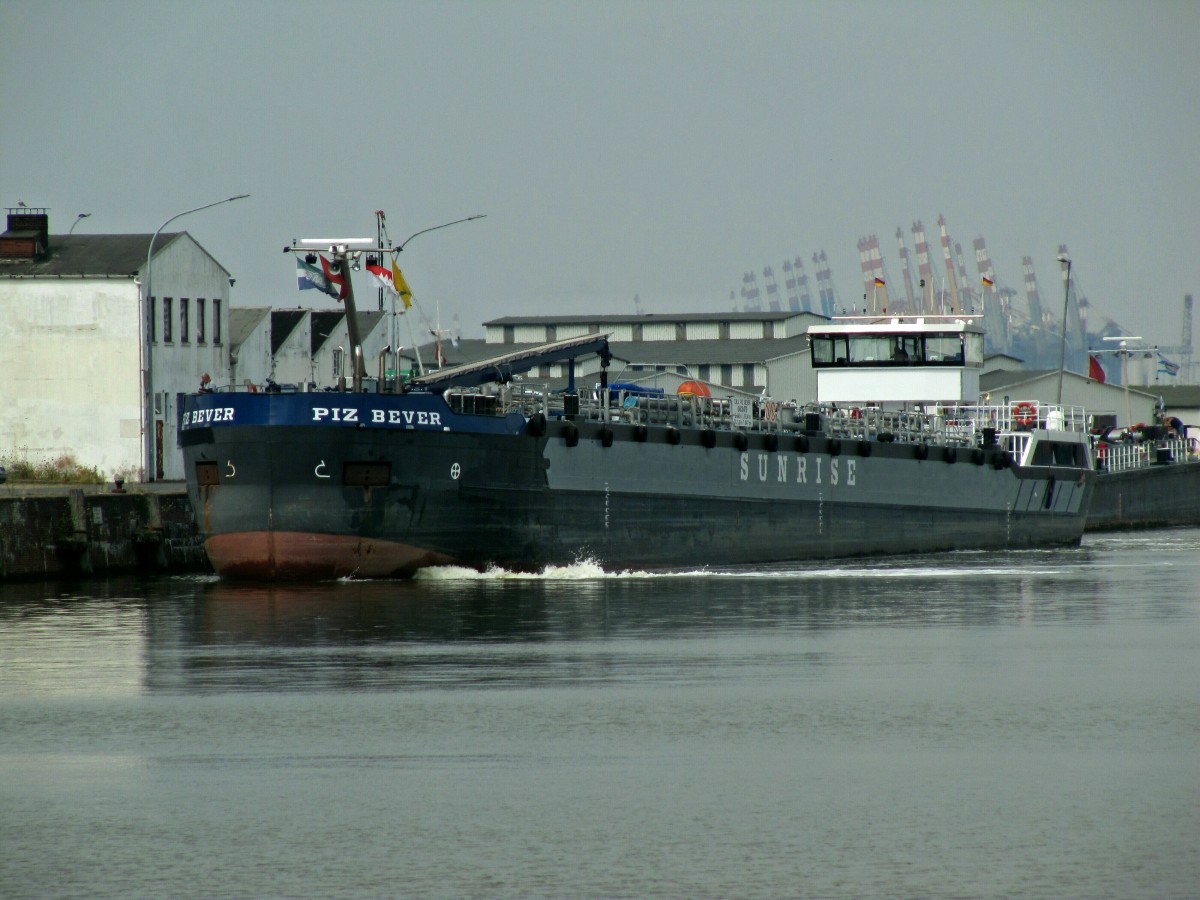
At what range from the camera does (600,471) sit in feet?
120

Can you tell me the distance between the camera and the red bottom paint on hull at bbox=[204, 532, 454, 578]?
32094mm

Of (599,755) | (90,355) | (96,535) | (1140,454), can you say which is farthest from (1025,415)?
(599,755)

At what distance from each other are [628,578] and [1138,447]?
1758 inches

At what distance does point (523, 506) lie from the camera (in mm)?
34469

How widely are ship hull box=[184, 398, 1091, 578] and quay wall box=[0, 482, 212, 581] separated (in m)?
3.00

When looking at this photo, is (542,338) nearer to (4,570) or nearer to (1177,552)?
(1177,552)

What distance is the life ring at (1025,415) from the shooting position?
5703cm

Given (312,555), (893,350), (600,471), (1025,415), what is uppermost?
(893,350)

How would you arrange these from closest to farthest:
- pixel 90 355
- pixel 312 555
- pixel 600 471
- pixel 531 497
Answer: pixel 312 555 < pixel 531 497 < pixel 600 471 < pixel 90 355

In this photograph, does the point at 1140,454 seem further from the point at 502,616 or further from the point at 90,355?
the point at 502,616

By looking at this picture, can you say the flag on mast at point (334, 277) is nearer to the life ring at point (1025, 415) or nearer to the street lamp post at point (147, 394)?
the street lamp post at point (147, 394)

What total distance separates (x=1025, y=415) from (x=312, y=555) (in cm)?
3161

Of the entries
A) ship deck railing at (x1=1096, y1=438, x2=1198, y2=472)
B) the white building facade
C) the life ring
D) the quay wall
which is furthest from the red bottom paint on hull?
ship deck railing at (x1=1096, y1=438, x2=1198, y2=472)

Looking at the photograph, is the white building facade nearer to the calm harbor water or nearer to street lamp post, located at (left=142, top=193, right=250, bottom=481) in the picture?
street lamp post, located at (left=142, top=193, right=250, bottom=481)
